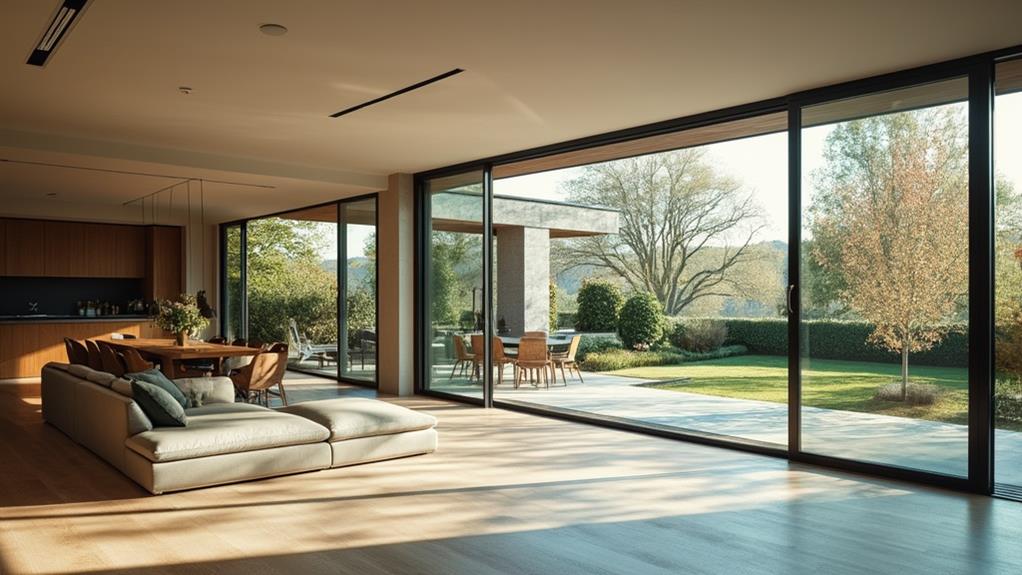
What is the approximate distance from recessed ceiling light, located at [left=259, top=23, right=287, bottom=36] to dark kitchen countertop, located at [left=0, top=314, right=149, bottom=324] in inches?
370

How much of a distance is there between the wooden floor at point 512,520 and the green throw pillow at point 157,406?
1.57 ft

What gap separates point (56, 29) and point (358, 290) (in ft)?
22.4

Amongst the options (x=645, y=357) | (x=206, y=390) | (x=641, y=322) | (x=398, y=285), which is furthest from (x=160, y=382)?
(x=641, y=322)

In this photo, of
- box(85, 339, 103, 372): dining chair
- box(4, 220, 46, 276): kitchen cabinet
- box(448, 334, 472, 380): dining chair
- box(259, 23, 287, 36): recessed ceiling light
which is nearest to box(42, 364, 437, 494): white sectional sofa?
box(85, 339, 103, 372): dining chair

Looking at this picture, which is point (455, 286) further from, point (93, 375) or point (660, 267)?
point (660, 267)

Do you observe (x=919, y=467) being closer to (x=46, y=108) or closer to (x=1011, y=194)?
(x=1011, y=194)

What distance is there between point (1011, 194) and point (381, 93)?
14.9 ft

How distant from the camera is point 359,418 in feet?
19.9

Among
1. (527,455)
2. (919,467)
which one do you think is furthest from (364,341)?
(919,467)

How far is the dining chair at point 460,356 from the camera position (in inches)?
371

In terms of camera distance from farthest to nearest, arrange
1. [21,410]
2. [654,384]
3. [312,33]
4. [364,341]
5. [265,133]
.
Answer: [654,384] → [364,341] → [21,410] → [265,133] → [312,33]

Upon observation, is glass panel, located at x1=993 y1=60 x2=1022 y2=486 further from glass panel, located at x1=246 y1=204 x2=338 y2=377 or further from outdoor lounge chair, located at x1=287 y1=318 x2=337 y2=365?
outdoor lounge chair, located at x1=287 y1=318 x2=337 y2=365

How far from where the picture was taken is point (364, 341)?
11.2m

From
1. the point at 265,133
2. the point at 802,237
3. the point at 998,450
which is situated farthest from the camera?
the point at 265,133
